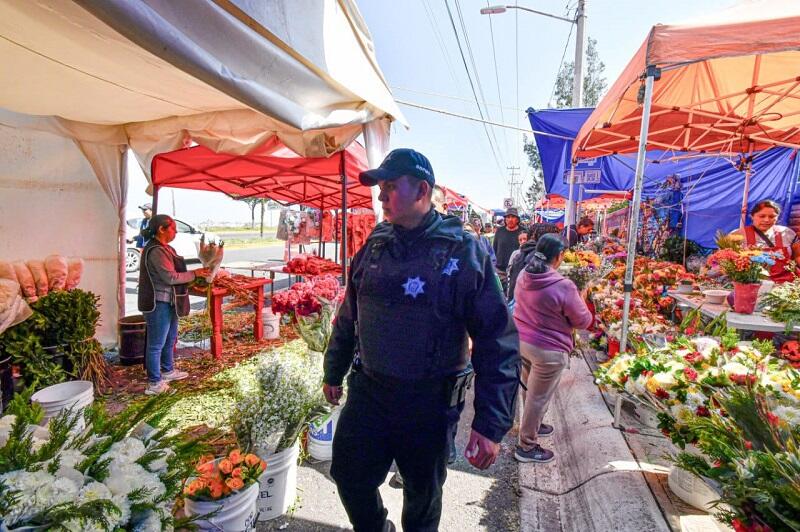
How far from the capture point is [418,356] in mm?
1790

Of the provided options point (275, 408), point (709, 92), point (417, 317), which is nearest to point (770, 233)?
point (709, 92)

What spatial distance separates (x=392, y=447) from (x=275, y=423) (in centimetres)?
94

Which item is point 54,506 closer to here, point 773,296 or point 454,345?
point 454,345

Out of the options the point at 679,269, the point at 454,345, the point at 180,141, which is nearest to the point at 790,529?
the point at 454,345

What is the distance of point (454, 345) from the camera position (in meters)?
1.84

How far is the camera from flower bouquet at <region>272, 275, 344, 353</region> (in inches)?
143

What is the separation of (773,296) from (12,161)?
24.7 ft

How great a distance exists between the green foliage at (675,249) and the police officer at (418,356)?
24.7 ft

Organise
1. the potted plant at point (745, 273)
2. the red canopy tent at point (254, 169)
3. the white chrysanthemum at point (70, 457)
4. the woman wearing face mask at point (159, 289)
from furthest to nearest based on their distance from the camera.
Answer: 1. the red canopy tent at point (254, 169)
2. the woman wearing face mask at point (159, 289)
3. the potted plant at point (745, 273)
4. the white chrysanthemum at point (70, 457)

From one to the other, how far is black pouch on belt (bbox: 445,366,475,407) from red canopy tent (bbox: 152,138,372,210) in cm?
303

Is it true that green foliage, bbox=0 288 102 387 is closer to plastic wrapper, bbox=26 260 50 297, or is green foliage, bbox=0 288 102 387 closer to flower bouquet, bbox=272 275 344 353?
plastic wrapper, bbox=26 260 50 297

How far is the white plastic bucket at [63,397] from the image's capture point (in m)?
2.96

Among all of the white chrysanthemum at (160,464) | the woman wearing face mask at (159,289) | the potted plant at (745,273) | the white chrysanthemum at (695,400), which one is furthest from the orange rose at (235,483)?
the potted plant at (745,273)

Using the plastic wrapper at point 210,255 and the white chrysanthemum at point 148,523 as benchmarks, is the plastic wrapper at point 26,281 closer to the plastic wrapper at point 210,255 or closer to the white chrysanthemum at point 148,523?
the plastic wrapper at point 210,255
